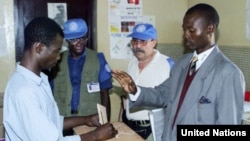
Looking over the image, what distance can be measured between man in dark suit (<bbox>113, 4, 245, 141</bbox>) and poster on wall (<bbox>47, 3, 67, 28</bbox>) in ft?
6.69

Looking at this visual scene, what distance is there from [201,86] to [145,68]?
1093 mm

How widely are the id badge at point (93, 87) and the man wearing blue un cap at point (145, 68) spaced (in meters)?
0.29

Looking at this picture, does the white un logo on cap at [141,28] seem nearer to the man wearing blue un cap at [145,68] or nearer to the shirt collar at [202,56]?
the man wearing blue un cap at [145,68]

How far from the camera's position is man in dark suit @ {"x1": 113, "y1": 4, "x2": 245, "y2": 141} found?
158 centimetres

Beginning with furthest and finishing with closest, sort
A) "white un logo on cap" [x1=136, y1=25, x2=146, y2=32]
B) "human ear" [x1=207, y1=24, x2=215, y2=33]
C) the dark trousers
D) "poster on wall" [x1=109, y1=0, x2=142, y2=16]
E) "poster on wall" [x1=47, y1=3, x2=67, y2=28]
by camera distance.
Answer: "poster on wall" [x1=109, y1=0, x2=142, y2=16] < "poster on wall" [x1=47, y1=3, x2=67, y2=28] < "white un logo on cap" [x1=136, y1=25, x2=146, y2=32] < the dark trousers < "human ear" [x1=207, y1=24, x2=215, y2=33]

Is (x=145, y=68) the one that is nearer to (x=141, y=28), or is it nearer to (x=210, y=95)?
(x=141, y=28)

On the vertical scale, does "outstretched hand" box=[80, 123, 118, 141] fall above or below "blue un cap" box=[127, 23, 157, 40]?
below

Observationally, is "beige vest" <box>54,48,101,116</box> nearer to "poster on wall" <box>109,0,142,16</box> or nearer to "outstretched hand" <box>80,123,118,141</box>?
"outstretched hand" <box>80,123,118,141</box>

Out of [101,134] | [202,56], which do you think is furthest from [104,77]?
[202,56]

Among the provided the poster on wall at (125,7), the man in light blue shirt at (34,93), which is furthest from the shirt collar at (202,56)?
the poster on wall at (125,7)

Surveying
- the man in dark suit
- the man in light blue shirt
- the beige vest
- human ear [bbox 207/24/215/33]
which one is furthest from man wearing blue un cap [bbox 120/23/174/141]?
the man in light blue shirt

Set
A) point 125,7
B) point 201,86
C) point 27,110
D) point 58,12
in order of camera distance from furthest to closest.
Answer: point 125,7
point 58,12
point 201,86
point 27,110

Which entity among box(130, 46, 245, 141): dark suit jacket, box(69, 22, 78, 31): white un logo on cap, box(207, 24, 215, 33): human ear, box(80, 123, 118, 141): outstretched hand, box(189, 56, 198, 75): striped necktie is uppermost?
box(207, 24, 215, 33): human ear

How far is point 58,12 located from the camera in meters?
3.72
